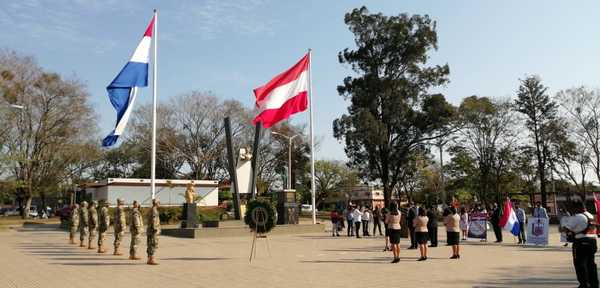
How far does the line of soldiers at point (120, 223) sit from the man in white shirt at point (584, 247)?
9878mm

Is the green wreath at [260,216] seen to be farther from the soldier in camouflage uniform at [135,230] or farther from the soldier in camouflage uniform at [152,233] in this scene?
the soldier in camouflage uniform at [135,230]

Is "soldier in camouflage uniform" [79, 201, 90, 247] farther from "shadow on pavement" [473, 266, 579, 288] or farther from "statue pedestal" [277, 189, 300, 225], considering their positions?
"shadow on pavement" [473, 266, 579, 288]

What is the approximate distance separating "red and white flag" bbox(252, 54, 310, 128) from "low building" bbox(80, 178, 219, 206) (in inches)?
852

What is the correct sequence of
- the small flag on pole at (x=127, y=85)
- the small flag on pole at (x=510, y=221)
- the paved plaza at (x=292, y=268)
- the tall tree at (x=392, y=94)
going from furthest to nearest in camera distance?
the tall tree at (x=392, y=94) → the small flag on pole at (x=127, y=85) → the small flag on pole at (x=510, y=221) → the paved plaza at (x=292, y=268)

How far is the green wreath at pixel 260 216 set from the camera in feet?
50.2

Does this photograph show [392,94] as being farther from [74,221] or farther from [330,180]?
[330,180]

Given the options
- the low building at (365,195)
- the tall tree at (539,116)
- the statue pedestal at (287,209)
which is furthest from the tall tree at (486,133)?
the low building at (365,195)

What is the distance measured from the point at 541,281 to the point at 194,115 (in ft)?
162

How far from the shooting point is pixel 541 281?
32.7 ft

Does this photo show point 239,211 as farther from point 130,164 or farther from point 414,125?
point 130,164

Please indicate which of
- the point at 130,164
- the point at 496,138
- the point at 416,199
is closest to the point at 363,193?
the point at 416,199

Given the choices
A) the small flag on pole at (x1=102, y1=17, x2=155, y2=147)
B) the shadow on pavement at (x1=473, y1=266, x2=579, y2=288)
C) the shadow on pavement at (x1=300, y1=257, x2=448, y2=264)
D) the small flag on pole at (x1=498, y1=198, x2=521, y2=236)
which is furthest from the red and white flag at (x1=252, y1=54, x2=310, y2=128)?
the shadow on pavement at (x1=473, y1=266, x2=579, y2=288)

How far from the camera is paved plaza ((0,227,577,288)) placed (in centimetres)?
999

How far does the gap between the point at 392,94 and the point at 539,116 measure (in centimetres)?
1397
